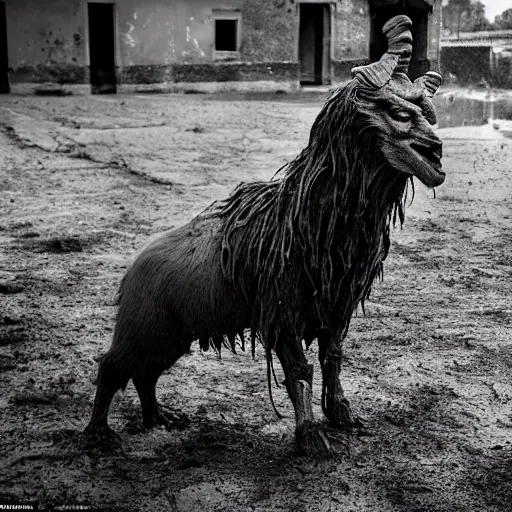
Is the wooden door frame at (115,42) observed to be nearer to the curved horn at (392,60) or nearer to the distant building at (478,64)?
the distant building at (478,64)

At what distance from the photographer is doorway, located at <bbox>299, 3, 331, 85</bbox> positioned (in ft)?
72.8

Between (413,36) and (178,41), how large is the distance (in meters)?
6.12

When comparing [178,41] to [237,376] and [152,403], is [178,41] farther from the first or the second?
[152,403]

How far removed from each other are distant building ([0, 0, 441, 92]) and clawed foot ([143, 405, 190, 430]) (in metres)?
14.2

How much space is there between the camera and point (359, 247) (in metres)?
3.50

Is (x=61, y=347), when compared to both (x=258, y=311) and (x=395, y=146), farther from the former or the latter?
(x=395, y=146)

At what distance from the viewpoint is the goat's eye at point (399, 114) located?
321 centimetres

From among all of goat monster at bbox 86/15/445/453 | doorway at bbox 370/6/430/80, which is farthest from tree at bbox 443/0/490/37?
goat monster at bbox 86/15/445/453

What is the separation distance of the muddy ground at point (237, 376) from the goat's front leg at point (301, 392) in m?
0.07

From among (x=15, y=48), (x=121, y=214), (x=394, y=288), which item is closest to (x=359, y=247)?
(x=394, y=288)

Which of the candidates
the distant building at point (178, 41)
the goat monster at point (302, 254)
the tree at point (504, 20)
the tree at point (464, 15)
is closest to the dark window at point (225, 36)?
the distant building at point (178, 41)

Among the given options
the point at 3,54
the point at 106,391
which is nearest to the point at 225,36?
the point at 3,54

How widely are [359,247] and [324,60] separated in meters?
19.6

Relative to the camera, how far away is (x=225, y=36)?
21.1 meters
